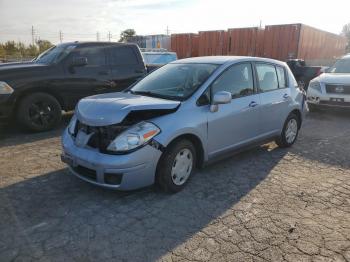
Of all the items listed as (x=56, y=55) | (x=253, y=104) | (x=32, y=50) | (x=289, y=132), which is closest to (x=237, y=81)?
(x=253, y=104)

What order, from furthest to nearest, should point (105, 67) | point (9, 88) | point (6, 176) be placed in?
point (105, 67) → point (9, 88) → point (6, 176)

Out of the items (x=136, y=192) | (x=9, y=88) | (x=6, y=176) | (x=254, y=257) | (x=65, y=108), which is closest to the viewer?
(x=254, y=257)

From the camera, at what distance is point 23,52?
2905cm

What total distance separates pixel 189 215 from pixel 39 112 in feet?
14.7

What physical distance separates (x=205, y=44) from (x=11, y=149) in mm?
14013

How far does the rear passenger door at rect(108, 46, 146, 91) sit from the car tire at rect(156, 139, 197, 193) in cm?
434

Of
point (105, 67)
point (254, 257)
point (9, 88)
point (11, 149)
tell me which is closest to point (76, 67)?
point (105, 67)

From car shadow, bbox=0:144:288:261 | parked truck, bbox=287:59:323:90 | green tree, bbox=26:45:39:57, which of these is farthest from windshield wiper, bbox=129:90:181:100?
green tree, bbox=26:45:39:57

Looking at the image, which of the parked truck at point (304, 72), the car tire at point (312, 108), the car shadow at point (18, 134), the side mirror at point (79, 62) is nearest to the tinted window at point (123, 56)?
the side mirror at point (79, 62)

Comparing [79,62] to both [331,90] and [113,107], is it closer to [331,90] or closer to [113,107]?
[113,107]

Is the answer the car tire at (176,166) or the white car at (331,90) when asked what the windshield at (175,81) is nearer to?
the car tire at (176,166)

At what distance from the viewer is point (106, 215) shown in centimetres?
354

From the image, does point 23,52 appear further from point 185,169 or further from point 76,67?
point 185,169

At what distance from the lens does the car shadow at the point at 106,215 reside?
298 cm
